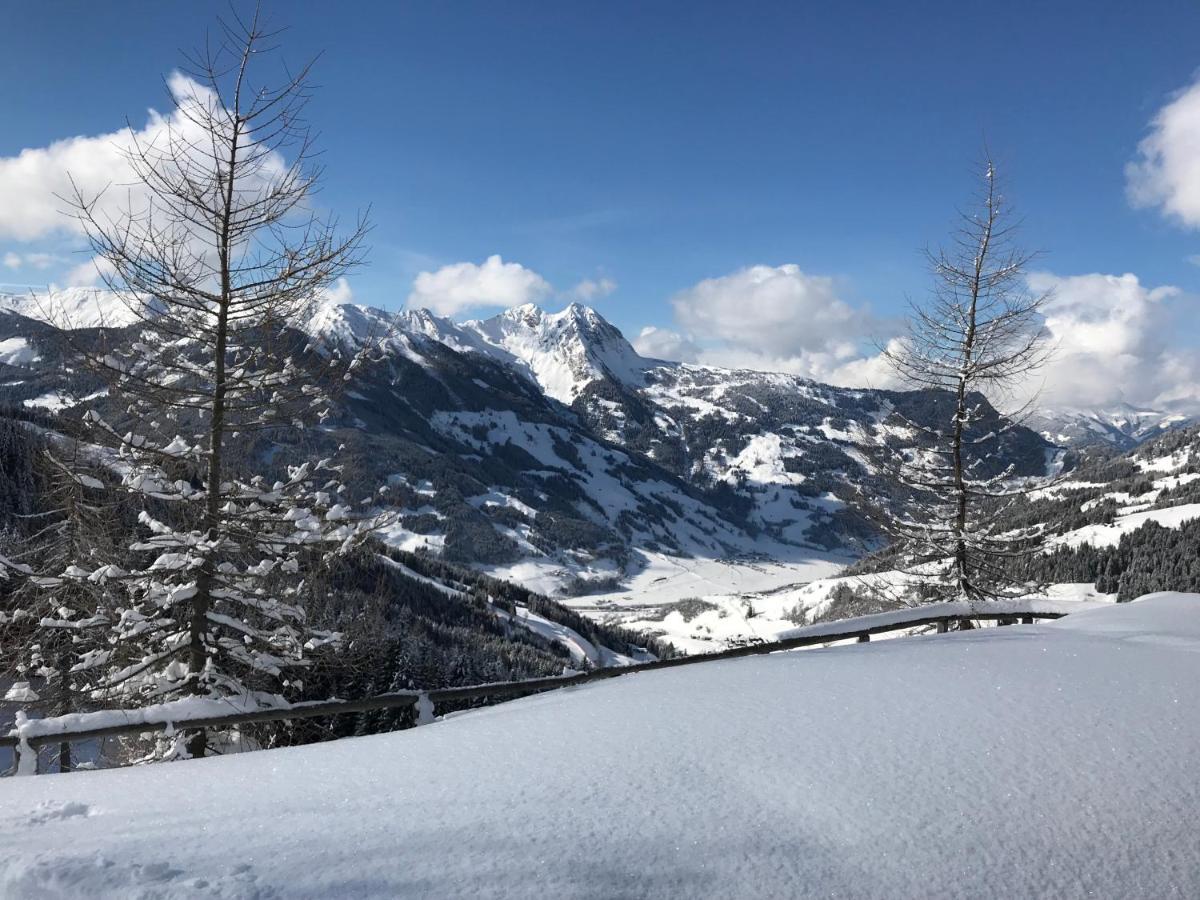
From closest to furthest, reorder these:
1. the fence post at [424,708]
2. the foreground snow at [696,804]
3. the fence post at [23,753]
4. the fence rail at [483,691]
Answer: the foreground snow at [696,804] → the fence post at [23,753] → the fence rail at [483,691] → the fence post at [424,708]

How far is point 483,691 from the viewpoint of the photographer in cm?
747

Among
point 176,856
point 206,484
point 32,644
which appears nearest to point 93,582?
point 32,644

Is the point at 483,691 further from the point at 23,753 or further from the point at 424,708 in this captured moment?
the point at 23,753

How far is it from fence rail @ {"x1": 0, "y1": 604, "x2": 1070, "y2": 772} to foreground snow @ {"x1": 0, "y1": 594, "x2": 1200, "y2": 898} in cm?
107

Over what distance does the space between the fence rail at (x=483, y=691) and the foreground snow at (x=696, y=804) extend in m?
1.07

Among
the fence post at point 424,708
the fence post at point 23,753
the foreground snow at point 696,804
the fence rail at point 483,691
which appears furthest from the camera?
the fence post at point 424,708

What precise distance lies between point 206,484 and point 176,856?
7.58 metres

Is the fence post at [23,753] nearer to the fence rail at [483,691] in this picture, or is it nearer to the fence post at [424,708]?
the fence rail at [483,691]

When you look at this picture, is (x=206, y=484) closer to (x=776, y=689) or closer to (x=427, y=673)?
(x=776, y=689)

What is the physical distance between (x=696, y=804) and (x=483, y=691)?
13.1 ft

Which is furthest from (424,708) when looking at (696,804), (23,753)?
(696,804)

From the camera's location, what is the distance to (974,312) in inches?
647

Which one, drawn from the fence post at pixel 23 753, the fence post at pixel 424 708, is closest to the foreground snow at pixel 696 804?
the fence post at pixel 424 708

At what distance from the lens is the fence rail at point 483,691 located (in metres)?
6.78
